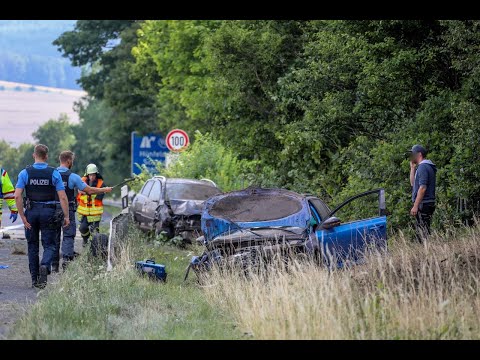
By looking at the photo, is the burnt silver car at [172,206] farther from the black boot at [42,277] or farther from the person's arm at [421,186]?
the person's arm at [421,186]

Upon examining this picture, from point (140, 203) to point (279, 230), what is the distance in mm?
12271

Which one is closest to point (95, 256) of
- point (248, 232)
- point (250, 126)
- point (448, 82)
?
point (248, 232)

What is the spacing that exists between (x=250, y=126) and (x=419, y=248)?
1522 centimetres

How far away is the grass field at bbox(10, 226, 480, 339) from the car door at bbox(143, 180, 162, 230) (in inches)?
419

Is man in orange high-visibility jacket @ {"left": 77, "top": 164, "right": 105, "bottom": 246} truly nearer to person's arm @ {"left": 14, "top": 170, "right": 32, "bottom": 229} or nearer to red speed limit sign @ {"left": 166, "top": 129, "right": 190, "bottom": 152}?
person's arm @ {"left": 14, "top": 170, "right": 32, "bottom": 229}

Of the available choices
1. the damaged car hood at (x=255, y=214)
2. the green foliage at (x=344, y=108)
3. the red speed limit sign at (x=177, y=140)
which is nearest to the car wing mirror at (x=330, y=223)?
the damaged car hood at (x=255, y=214)

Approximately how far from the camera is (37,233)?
16.1m

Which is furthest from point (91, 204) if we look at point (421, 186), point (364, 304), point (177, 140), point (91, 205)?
point (177, 140)

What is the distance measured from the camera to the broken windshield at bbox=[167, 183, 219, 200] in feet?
83.3

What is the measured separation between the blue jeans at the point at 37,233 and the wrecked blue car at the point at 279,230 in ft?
6.97

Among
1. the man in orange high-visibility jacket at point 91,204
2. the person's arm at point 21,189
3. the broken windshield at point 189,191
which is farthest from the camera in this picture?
the broken windshield at point 189,191

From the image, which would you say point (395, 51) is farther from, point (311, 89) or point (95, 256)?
point (95, 256)

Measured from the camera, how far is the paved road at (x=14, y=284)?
12.6 m
